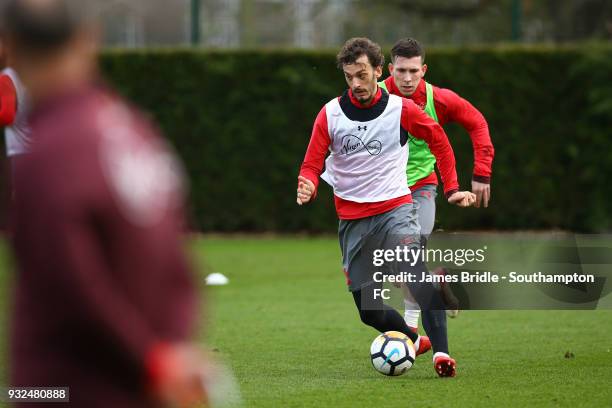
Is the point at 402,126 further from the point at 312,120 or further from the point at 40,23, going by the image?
the point at 312,120

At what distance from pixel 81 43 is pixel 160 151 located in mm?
296

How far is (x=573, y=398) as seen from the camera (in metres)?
5.68

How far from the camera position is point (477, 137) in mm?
7465

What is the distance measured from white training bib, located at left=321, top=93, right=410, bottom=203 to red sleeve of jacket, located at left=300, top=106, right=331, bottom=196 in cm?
4

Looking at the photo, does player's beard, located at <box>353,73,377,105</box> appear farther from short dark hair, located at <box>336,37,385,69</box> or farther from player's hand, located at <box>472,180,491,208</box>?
player's hand, located at <box>472,180,491,208</box>

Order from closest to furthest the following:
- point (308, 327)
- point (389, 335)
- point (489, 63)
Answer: point (389, 335) → point (308, 327) → point (489, 63)

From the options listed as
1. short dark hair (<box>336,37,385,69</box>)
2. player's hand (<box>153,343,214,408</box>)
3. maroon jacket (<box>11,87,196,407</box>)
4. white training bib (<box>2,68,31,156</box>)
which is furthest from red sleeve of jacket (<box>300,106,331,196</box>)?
player's hand (<box>153,343,214,408</box>)

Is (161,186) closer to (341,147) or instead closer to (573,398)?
(573,398)

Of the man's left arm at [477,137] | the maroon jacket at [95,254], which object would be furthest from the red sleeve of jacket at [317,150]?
the maroon jacket at [95,254]

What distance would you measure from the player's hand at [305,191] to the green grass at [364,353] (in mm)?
1061

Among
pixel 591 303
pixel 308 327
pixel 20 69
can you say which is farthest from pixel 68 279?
pixel 591 303

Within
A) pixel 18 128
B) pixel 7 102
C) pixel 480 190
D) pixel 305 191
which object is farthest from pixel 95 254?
pixel 18 128

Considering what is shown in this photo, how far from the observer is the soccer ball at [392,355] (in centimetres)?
642

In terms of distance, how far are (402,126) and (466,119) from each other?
37.4 inches
